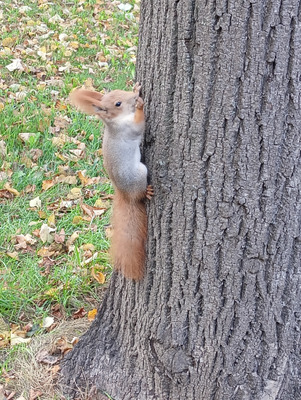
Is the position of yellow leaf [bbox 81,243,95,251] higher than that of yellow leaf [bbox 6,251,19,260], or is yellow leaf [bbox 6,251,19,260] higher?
yellow leaf [bbox 81,243,95,251]

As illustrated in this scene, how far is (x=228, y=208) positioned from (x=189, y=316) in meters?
0.46

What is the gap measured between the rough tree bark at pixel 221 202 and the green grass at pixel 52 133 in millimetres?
812

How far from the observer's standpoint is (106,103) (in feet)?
6.53

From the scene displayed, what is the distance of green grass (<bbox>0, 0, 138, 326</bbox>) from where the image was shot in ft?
9.46

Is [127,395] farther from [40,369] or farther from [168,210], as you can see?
[168,210]

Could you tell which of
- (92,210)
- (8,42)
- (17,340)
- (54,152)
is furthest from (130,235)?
(8,42)

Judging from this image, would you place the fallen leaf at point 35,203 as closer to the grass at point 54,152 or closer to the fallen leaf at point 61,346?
the grass at point 54,152

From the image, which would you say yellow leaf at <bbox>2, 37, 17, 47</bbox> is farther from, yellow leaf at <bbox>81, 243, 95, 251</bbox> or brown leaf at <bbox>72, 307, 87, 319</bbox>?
brown leaf at <bbox>72, 307, 87, 319</bbox>

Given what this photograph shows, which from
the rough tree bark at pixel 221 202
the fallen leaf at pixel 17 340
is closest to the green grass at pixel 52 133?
the fallen leaf at pixel 17 340

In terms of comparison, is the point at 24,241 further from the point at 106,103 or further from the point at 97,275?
the point at 106,103

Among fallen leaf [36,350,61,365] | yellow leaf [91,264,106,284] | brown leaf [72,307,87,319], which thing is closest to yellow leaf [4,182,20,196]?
yellow leaf [91,264,106,284]

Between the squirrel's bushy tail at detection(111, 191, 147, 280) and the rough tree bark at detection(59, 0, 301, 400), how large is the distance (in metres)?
0.05

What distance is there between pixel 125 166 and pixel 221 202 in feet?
1.30

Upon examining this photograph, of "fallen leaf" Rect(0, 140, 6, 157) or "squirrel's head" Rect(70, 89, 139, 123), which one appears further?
"fallen leaf" Rect(0, 140, 6, 157)
